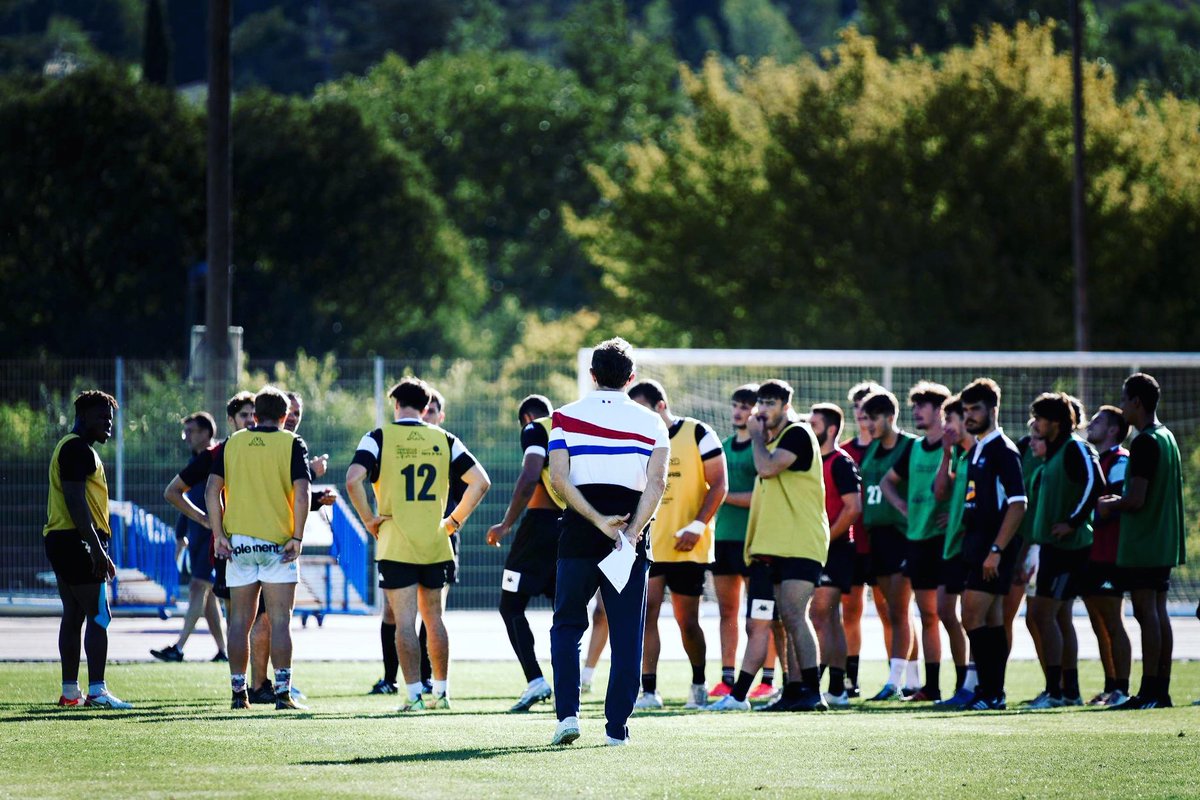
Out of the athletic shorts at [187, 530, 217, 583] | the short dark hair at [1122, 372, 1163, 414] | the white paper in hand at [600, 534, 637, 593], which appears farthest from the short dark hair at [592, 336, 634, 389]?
the athletic shorts at [187, 530, 217, 583]

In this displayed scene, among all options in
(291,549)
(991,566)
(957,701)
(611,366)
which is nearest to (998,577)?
(991,566)

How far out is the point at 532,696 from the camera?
36.6 feet

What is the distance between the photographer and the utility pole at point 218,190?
784 inches

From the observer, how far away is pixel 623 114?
226ft

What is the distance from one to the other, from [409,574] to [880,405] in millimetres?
3672

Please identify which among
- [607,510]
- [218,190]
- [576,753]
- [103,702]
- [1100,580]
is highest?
[218,190]

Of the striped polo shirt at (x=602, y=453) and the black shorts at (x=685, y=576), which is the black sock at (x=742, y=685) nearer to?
the black shorts at (x=685, y=576)

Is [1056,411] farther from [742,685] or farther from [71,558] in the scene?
[71,558]

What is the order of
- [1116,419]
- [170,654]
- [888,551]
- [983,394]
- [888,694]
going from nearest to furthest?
[983,394]
[1116,419]
[888,694]
[888,551]
[170,654]

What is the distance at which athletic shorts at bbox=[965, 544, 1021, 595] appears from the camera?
11.5 meters

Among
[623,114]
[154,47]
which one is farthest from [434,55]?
[154,47]

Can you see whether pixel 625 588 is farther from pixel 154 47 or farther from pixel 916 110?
pixel 154 47

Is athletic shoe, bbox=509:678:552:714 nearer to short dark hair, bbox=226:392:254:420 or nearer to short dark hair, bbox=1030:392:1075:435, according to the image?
short dark hair, bbox=226:392:254:420

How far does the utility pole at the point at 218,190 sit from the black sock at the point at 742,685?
32.0 feet
